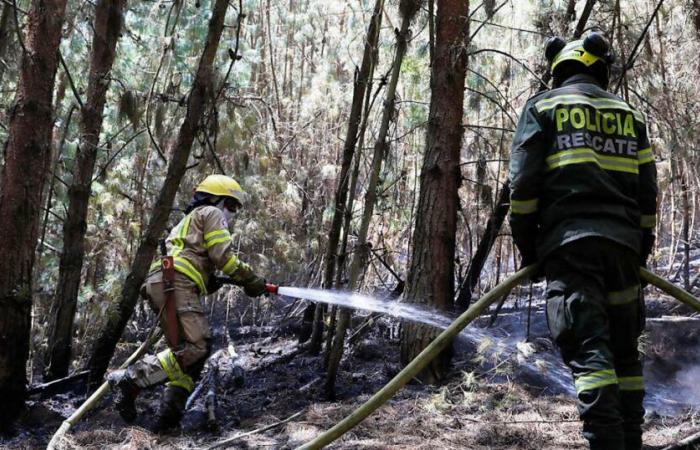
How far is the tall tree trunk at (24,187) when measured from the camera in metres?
5.41

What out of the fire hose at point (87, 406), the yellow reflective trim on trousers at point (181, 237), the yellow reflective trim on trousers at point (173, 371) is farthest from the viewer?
the yellow reflective trim on trousers at point (181, 237)

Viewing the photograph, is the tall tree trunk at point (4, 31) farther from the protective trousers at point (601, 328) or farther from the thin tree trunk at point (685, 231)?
the thin tree trunk at point (685, 231)

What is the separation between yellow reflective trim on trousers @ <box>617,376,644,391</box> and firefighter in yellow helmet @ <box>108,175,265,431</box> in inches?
117

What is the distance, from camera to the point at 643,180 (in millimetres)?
3305

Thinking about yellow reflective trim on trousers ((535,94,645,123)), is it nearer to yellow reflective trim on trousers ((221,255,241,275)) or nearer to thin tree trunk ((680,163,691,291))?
yellow reflective trim on trousers ((221,255,241,275))

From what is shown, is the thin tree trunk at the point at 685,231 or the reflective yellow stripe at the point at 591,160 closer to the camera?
the reflective yellow stripe at the point at 591,160

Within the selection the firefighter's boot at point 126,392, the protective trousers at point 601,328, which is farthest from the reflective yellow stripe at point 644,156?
the firefighter's boot at point 126,392

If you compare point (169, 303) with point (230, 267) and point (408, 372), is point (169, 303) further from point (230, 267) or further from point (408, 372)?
point (408, 372)

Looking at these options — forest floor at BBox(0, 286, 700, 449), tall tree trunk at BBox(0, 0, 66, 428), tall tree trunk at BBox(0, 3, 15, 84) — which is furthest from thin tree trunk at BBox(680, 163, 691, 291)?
tall tree trunk at BBox(0, 3, 15, 84)

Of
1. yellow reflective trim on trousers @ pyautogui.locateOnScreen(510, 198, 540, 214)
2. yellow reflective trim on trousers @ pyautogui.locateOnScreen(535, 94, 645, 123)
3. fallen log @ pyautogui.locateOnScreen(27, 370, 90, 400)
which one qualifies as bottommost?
fallen log @ pyautogui.locateOnScreen(27, 370, 90, 400)

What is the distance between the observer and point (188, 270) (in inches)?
204

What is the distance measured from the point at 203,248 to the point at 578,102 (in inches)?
129

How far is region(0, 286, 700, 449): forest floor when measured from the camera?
4027 millimetres

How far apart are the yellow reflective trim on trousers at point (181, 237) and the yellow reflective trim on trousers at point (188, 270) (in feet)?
0.26
